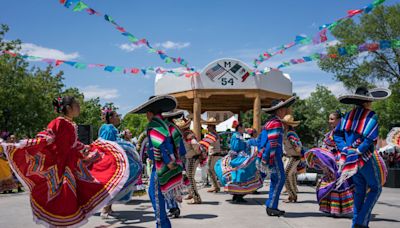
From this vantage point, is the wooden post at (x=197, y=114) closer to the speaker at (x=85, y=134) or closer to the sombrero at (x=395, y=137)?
the speaker at (x=85, y=134)

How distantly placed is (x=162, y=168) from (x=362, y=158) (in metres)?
2.61

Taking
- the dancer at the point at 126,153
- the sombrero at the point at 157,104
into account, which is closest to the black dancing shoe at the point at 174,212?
the dancer at the point at 126,153

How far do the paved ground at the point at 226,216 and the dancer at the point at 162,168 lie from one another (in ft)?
4.09

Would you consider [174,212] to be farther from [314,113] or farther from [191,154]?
[314,113]

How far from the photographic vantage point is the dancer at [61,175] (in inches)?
197

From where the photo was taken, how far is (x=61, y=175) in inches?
204

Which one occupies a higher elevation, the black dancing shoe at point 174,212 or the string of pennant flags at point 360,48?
the string of pennant flags at point 360,48

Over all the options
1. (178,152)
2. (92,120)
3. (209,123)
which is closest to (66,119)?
(178,152)

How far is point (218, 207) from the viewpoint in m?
8.57

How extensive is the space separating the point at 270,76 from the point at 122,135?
11.6 meters

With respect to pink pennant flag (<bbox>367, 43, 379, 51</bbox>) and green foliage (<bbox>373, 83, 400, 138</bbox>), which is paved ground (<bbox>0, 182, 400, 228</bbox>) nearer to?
pink pennant flag (<bbox>367, 43, 379, 51</bbox>)

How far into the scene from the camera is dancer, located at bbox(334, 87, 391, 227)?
18.4 feet

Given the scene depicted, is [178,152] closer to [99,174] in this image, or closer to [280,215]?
[99,174]

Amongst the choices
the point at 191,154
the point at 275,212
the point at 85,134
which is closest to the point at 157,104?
the point at 275,212
